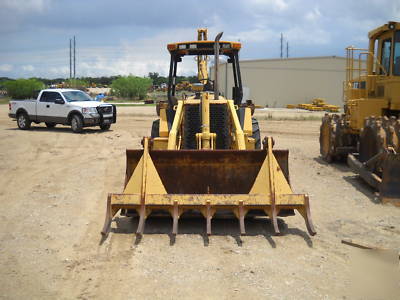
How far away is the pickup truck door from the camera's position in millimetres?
18844

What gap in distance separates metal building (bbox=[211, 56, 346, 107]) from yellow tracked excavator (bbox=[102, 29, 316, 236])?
33.2 meters

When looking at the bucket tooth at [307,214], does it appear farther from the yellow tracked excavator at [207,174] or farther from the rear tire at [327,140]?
the rear tire at [327,140]

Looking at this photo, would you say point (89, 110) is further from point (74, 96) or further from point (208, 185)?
point (208, 185)

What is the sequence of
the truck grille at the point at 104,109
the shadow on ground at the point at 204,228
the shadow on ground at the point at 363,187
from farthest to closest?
the truck grille at the point at 104,109 < the shadow on ground at the point at 363,187 < the shadow on ground at the point at 204,228

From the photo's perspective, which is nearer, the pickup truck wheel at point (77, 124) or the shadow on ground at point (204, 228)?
the shadow on ground at point (204, 228)

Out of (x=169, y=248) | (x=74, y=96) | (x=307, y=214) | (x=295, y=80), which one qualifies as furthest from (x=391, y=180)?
(x=295, y=80)

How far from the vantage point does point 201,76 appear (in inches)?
614

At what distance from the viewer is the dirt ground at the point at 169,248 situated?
427cm

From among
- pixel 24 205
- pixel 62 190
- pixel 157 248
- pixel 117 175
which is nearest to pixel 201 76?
pixel 117 175

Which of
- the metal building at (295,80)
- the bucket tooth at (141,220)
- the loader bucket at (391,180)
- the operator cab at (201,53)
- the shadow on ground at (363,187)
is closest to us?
the bucket tooth at (141,220)

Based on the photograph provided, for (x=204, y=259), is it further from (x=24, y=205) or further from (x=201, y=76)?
(x=201, y=76)

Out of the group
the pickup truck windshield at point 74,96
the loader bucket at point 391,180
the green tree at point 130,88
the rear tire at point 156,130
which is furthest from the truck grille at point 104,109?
the green tree at point 130,88

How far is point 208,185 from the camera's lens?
657 cm

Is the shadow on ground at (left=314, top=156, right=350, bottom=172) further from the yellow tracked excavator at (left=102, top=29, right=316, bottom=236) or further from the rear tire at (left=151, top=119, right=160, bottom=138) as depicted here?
the rear tire at (left=151, top=119, right=160, bottom=138)
